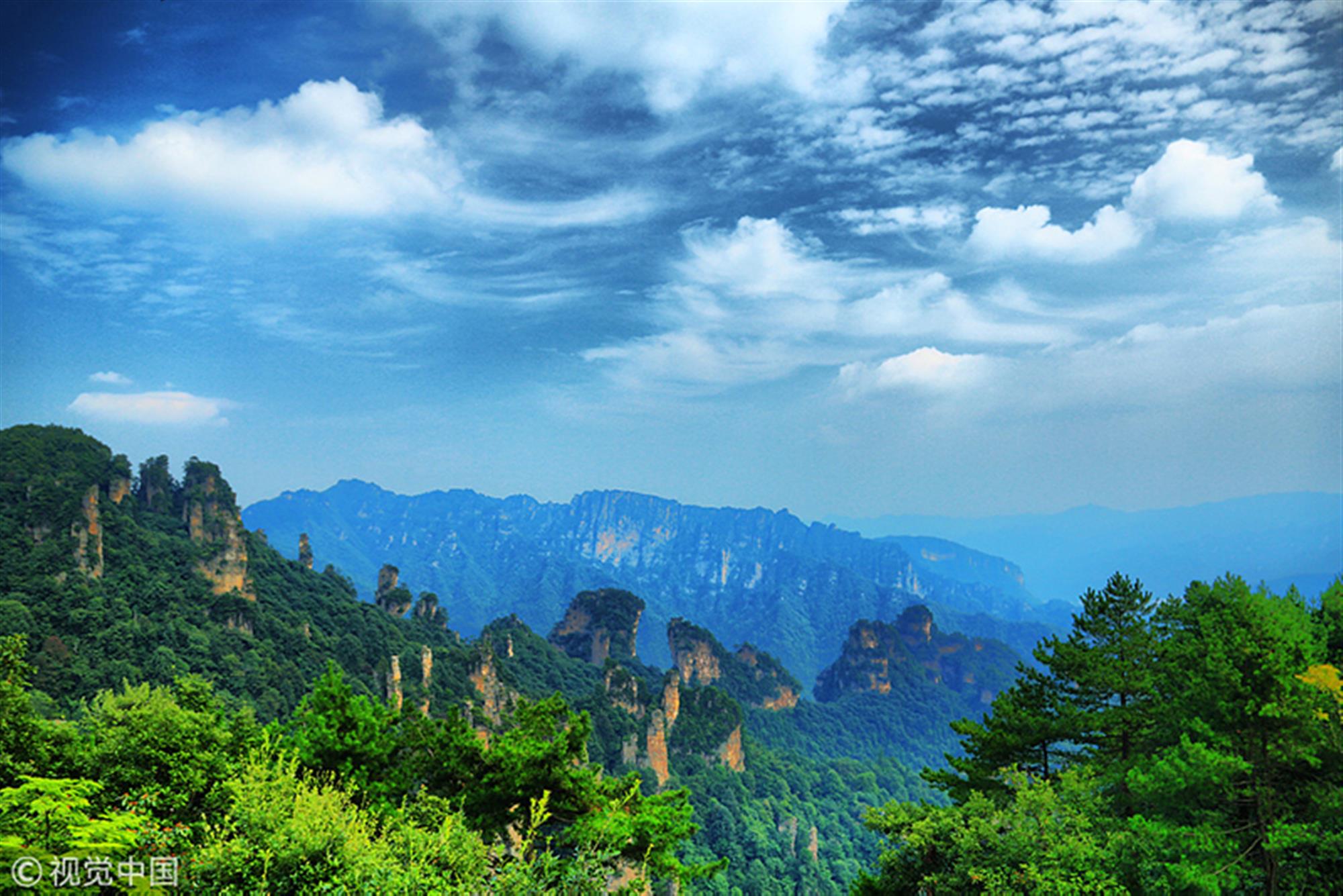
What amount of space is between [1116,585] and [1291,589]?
388cm

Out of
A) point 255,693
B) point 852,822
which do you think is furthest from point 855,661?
point 255,693

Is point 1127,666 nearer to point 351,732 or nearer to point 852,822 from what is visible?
point 351,732

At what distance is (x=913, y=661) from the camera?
6250 inches

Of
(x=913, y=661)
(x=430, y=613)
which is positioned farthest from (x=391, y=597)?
(x=913, y=661)

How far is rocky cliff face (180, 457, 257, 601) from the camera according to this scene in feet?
193

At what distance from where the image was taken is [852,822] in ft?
258

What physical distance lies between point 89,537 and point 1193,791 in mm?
62571

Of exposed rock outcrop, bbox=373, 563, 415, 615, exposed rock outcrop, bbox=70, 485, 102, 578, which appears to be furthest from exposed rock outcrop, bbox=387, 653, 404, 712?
exposed rock outcrop, bbox=373, 563, 415, 615

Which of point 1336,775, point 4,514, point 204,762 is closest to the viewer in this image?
point 1336,775

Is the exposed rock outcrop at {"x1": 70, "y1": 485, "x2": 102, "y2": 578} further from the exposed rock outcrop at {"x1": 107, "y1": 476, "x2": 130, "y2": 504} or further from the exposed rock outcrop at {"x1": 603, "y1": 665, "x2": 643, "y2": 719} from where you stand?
the exposed rock outcrop at {"x1": 603, "y1": 665, "x2": 643, "y2": 719}

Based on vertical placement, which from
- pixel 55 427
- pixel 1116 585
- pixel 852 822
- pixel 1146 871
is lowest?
pixel 852 822

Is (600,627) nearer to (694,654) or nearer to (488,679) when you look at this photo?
(694,654)

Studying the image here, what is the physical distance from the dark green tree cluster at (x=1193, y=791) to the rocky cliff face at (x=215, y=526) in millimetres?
60475

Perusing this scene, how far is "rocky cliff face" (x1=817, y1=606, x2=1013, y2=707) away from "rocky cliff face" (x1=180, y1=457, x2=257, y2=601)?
123664 mm
